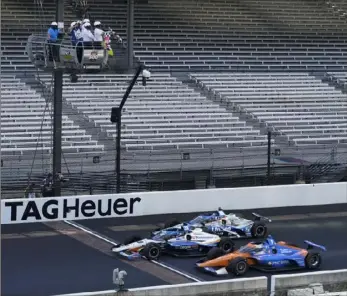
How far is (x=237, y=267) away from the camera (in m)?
18.2

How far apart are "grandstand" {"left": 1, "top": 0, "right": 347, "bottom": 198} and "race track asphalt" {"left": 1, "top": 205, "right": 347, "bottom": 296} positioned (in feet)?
9.84

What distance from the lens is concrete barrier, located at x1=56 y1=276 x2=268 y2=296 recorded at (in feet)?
50.6

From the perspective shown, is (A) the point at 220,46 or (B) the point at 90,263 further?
(A) the point at 220,46

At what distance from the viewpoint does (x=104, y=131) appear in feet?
92.5

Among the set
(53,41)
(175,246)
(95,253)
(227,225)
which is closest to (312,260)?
(175,246)

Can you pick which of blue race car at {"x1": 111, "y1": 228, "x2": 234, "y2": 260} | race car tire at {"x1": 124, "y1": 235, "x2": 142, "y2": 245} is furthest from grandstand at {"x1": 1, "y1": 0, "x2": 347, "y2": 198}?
blue race car at {"x1": 111, "y1": 228, "x2": 234, "y2": 260}

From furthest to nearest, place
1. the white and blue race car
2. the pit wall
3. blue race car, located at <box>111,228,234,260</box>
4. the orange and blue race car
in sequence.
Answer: the white and blue race car, the pit wall, blue race car, located at <box>111,228,234,260</box>, the orange and blue race car

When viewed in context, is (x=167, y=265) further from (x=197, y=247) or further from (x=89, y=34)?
(x=89, y=34)

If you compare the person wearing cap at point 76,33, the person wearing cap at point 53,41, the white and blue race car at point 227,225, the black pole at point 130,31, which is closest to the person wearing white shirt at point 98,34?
the person wearing cap at point 76,33

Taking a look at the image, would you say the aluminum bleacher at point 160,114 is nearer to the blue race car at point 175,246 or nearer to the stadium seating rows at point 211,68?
the stadium seating rows at point 211,68

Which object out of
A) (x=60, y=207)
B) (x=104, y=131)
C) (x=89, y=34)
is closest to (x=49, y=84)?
(x=104, y=131)

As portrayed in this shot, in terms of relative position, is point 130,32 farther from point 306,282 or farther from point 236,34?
point 306,282

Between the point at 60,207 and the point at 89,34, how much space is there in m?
5.49

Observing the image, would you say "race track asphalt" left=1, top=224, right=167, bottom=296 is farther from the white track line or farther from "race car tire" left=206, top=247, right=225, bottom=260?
"race car tire" left=206, top=247, right=225, bottom=260
